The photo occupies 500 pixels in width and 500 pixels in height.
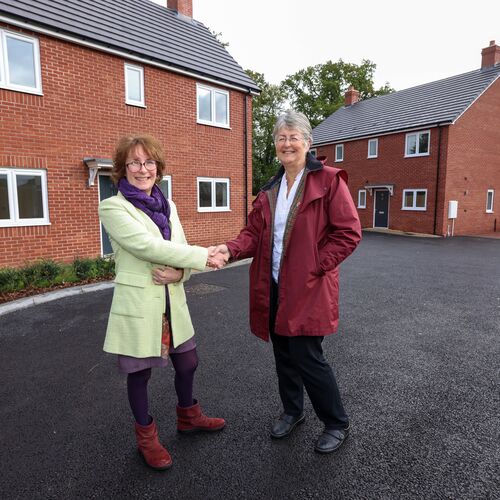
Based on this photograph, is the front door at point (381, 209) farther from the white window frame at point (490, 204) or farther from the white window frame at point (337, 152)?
the white window frame at point (490, 204)

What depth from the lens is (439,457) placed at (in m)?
2.54

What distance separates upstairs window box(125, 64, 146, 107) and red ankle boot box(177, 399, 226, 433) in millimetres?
9203

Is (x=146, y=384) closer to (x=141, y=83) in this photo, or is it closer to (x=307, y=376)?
(x=307, y=376)

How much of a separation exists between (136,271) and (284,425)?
1.53 m

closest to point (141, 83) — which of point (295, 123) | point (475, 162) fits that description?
point (295, 123)

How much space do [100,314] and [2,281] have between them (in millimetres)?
2420

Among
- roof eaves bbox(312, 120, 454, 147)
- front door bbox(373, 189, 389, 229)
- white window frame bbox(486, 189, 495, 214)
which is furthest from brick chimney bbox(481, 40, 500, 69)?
front door bbox(373, 189, 389, 229)

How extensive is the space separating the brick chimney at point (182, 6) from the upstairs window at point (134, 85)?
5.55 meters

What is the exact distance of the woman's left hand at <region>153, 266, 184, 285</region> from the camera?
2348 mm

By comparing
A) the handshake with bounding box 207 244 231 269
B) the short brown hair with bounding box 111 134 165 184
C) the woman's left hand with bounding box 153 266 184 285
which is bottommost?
the woman's left hand with bounding box 153 266 184 285

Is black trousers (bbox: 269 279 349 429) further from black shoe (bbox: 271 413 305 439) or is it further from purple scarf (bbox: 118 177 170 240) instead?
purple scarf (bbox: 118 177 170 240)

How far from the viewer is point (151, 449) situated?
8.05 ft

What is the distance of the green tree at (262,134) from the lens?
37219mm

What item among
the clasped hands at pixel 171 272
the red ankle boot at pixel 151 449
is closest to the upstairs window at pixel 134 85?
the clasped hands at pixel 171 272
